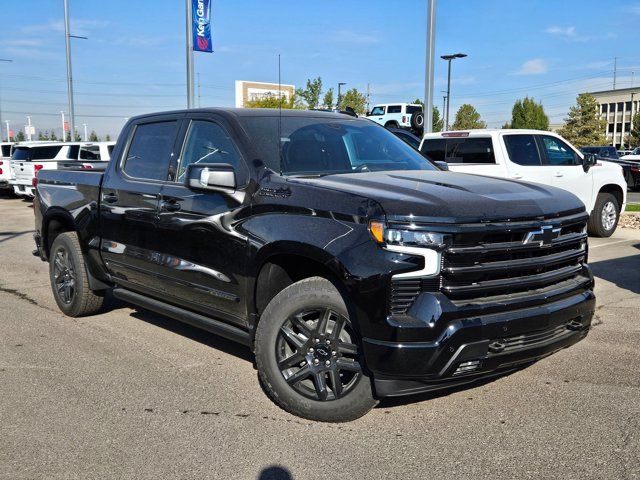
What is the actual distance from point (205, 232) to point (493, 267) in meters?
2.00

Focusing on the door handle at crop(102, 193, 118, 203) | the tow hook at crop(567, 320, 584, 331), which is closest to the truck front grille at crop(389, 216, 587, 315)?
the tow hook at crop(567, 320, 584, 331)

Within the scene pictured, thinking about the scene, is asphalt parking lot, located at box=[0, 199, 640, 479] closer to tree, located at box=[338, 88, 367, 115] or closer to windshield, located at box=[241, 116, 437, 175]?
windshield, located at box=[241, 116, 437, 175]

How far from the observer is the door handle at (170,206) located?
4823mm

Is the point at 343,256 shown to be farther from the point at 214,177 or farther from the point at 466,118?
the point at 466,118

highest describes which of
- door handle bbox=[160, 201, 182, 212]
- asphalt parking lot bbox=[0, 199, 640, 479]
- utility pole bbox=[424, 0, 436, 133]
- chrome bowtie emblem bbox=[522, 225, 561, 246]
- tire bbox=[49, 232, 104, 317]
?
utility pole bbox=[424, 0, 436, 133]

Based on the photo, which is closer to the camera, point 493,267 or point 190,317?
point 493,267

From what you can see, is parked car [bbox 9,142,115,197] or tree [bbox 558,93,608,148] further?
tree [bbox 558,93,608,148]

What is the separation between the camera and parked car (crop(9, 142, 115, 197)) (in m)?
18.7

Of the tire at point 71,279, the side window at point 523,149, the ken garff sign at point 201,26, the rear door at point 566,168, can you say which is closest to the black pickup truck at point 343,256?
the tire at point 71,279

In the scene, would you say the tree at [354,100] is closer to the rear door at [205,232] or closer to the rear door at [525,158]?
the rear door at [525,158]

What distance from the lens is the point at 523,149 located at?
11.0 metres

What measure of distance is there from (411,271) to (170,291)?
2.27m

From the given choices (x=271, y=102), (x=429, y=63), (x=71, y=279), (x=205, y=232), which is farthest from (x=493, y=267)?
(x=271, y=102)

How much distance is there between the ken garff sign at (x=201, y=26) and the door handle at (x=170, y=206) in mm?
13235
